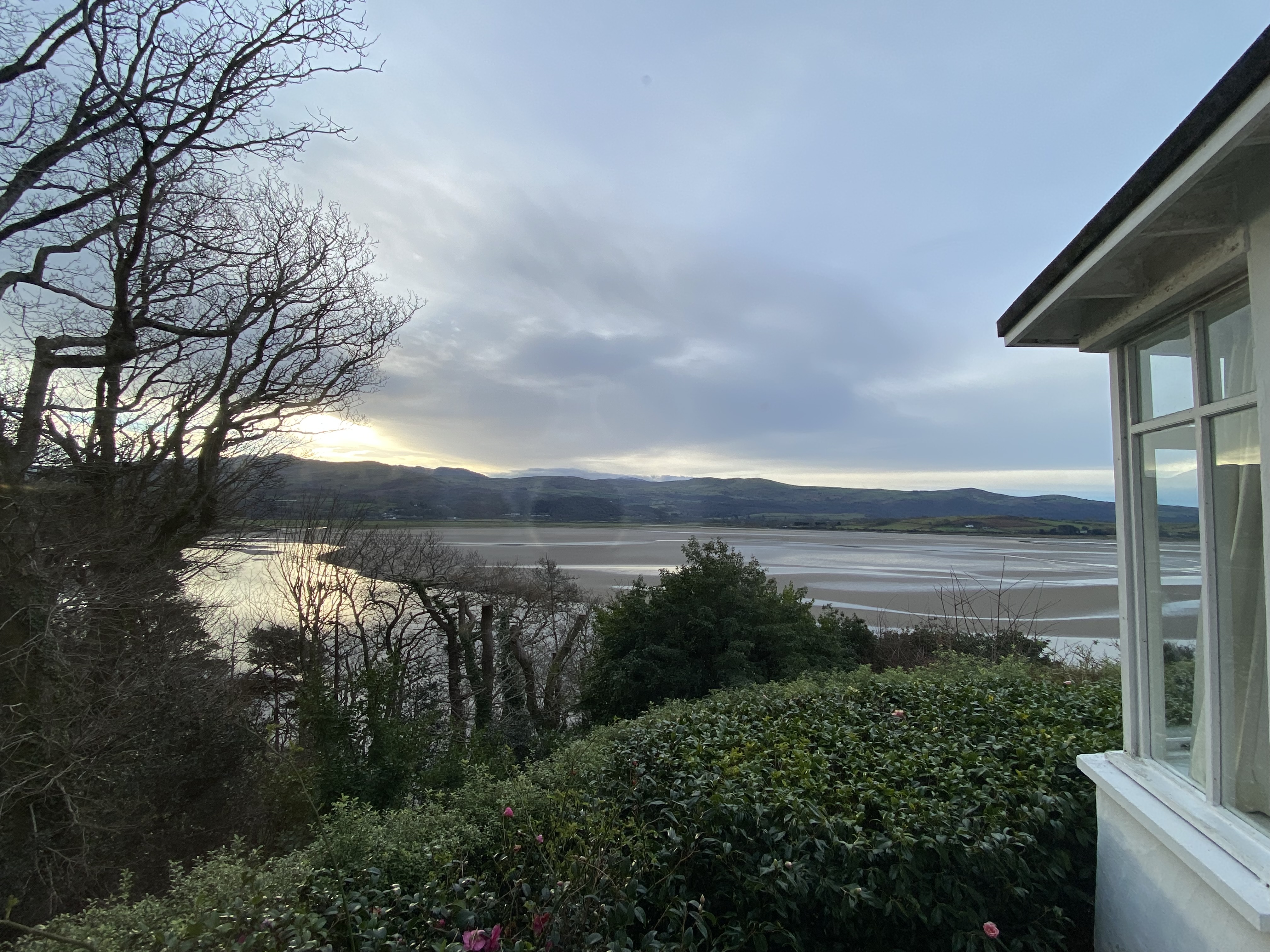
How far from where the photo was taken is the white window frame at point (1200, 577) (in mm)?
2164

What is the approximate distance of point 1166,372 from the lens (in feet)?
8.77

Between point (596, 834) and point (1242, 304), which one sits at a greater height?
point (1242, 304)

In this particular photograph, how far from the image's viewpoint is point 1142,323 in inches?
108

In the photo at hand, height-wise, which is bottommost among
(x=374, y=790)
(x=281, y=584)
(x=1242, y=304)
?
(x=374, y=790)

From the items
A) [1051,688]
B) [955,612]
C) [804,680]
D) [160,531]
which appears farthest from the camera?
[955,612]

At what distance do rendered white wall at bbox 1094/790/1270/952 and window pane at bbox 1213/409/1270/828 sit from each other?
1.20 ft

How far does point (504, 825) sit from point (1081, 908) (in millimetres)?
3113

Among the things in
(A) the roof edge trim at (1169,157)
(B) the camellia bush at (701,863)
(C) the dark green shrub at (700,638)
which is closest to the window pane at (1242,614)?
(A) the roof edge trim at (1169,157)

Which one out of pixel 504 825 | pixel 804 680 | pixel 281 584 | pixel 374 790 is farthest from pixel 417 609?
pixel 504 825

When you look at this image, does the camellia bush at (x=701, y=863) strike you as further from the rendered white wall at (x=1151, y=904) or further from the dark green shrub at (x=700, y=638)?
the dark green shrub at (x=700, y=638)

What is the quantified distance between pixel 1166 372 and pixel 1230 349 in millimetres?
398

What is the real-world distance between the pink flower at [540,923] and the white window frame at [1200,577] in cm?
238

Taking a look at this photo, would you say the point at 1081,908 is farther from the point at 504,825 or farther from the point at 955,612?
the point at 955,612

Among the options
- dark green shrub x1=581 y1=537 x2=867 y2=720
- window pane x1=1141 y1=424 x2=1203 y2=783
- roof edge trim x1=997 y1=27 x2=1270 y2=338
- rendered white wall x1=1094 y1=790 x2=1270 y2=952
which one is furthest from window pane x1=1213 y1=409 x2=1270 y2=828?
dark green shrub x1=581 y1=537 x2=867 y2=720
